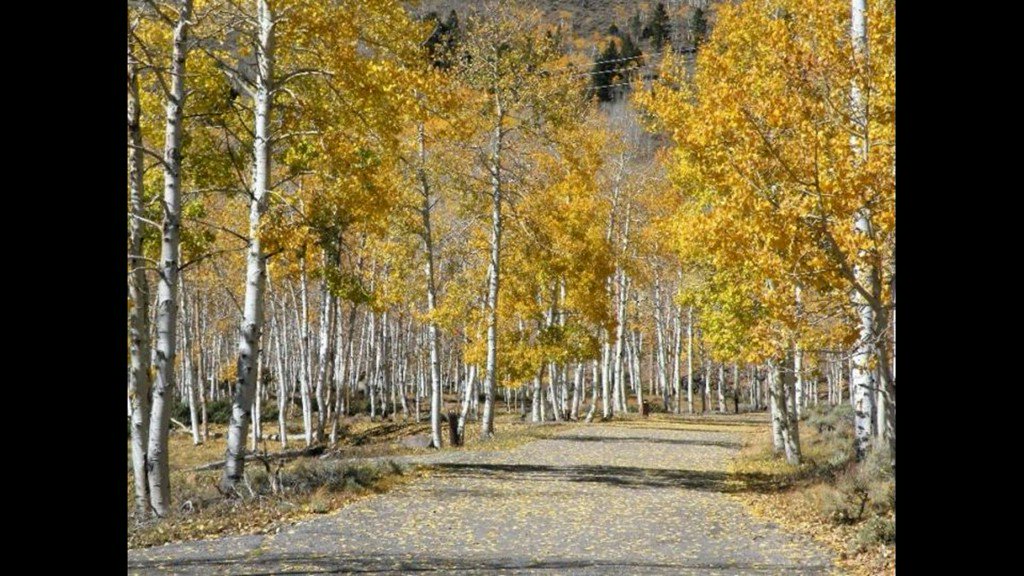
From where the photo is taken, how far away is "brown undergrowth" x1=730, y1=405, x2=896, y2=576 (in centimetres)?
855

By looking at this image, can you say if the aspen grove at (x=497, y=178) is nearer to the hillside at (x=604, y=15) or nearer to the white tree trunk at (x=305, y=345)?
the white tree trunk at (x=305, y=345)

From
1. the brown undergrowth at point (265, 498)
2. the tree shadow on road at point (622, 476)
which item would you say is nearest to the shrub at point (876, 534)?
the tree shadow on road at point (622, 476)

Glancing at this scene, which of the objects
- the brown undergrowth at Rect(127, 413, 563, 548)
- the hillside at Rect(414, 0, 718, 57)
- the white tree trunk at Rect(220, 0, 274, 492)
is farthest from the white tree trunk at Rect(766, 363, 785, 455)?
the hillside at Rect(414, 0, 718, 57)

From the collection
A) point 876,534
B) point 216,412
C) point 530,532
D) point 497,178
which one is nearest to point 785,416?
point 876,534

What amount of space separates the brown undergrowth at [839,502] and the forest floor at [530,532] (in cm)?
26

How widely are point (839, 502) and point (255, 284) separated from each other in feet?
28.0

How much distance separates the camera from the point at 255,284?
38.5 ft

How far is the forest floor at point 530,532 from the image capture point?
8227mm

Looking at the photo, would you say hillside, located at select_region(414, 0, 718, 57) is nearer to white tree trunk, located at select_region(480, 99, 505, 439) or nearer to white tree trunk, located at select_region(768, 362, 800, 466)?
white tree trunk, located at select_region(480, 99, 505, 439)

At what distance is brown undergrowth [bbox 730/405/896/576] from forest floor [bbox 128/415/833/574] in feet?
0.86

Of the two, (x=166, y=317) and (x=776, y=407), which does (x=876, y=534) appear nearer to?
(x=166, y=317)
